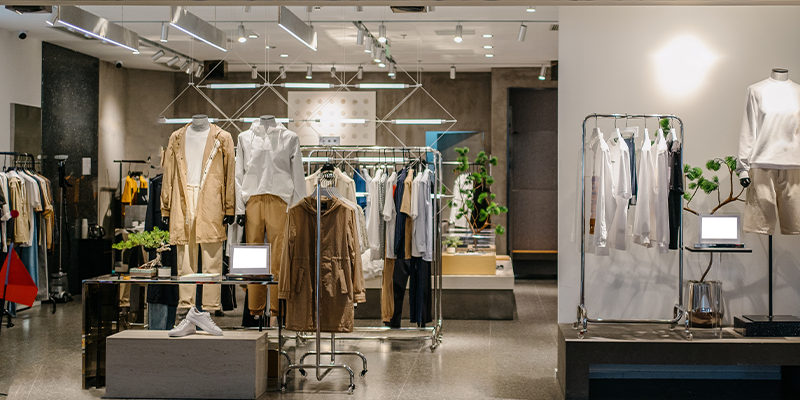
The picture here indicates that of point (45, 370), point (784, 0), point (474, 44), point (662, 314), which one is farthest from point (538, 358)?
point (474, 44)

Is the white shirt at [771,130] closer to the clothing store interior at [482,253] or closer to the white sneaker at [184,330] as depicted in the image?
the clothing store interior at [482,253]

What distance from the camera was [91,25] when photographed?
557cm

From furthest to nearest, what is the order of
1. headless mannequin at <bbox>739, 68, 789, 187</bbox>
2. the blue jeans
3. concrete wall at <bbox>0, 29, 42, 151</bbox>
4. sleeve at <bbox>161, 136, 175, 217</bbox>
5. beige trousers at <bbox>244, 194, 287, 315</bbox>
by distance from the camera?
concrete wall at <bbox>0, 29, 42, 151</bbox>, the blue jeans, sleeve at <bbox>161, 136, 175, 217</bbox>, beige trousers at <bbox>244, 194, 287, 315</bbox>, headless mannequin at <bbox>739, 68, 789, 187</bbox>

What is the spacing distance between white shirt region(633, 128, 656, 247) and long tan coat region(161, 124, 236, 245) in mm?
2983

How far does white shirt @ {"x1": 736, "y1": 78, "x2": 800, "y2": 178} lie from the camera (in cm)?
454

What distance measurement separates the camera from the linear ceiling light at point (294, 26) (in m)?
5.40

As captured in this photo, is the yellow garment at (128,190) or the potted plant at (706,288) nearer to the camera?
the potted plant at (706,288)

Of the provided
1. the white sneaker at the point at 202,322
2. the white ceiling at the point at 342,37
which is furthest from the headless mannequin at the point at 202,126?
the white ceiling at the point at 342,37

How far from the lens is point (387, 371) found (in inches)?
206

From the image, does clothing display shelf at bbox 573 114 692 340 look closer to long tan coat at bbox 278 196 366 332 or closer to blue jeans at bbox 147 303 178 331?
long tan coat at bbox 278 196 366 332

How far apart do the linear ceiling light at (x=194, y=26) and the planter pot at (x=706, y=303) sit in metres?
4.25

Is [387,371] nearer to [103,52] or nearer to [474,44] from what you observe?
[474,44]

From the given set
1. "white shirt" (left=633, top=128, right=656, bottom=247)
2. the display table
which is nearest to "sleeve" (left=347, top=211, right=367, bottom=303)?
the display table

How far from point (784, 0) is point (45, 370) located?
5340mm
